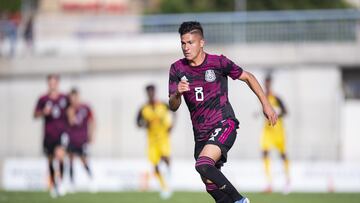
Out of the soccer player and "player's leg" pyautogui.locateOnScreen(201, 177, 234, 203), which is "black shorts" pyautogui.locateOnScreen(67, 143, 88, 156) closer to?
the soccer player

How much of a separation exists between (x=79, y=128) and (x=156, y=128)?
265cm

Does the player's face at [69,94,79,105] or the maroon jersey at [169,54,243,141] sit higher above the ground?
the maroon jersey at [169,54,243,141]

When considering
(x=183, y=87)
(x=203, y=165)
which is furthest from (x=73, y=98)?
(x=183, y=87)

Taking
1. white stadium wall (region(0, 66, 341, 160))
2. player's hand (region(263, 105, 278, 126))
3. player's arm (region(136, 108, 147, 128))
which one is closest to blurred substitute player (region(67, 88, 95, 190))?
player's arm (region(136, 108, 147, 128))

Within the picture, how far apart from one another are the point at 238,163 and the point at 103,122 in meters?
10.6

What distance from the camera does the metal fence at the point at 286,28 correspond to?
3459 cm

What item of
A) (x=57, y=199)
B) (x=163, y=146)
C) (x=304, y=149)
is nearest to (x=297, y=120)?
(x=304, y=149)

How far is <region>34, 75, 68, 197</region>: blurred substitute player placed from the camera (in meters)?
21.9

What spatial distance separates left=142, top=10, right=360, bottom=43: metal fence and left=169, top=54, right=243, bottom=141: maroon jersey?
2253 cm

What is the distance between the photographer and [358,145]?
35.2m

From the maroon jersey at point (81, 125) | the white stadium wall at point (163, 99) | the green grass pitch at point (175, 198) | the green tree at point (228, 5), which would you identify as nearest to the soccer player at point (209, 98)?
the green grass pitch at point (175, 198)

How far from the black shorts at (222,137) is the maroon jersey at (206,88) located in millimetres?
56

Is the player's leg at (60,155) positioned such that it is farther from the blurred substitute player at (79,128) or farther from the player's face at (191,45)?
the player's face at (191,45)

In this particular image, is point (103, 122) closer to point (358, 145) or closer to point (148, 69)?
point (148, 69)
